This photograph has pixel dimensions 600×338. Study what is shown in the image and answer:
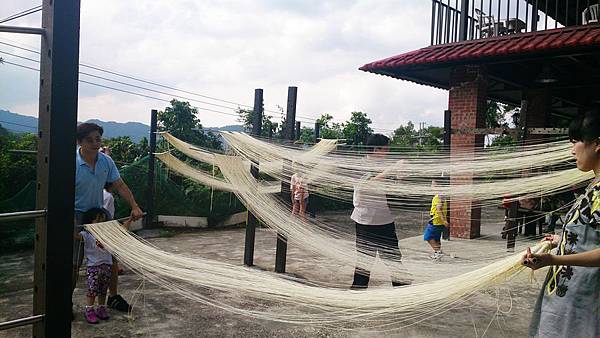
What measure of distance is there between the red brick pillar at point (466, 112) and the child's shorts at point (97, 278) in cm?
482

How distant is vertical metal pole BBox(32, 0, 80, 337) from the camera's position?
1.21 meters

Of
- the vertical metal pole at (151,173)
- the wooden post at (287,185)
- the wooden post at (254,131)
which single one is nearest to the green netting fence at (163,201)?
the vertical metal pole at (151,173)

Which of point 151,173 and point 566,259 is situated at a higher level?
point 566,259

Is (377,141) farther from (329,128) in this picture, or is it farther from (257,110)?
(329,128)

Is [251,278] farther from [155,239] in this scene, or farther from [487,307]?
[155,239]

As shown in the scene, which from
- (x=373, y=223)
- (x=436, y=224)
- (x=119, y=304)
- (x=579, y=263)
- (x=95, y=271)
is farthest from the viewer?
(x=436, y=224)

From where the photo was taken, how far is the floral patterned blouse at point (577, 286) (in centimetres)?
150

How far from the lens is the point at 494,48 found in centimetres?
578

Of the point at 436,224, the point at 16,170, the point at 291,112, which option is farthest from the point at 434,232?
the point at 16,170

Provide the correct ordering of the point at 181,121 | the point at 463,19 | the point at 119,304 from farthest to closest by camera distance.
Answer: the point at 181,121 < the point at 463,19 < the point at 119,304

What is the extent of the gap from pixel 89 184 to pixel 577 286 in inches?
104

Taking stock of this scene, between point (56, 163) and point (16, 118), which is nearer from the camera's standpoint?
point (56, 163)

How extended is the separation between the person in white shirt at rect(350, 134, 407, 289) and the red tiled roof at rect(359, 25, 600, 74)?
3048mm

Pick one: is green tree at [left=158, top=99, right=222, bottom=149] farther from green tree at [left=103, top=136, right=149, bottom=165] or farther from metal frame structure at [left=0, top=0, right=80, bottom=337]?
metal frame structure at [left=0, top=0, right=80, bottom=337]
